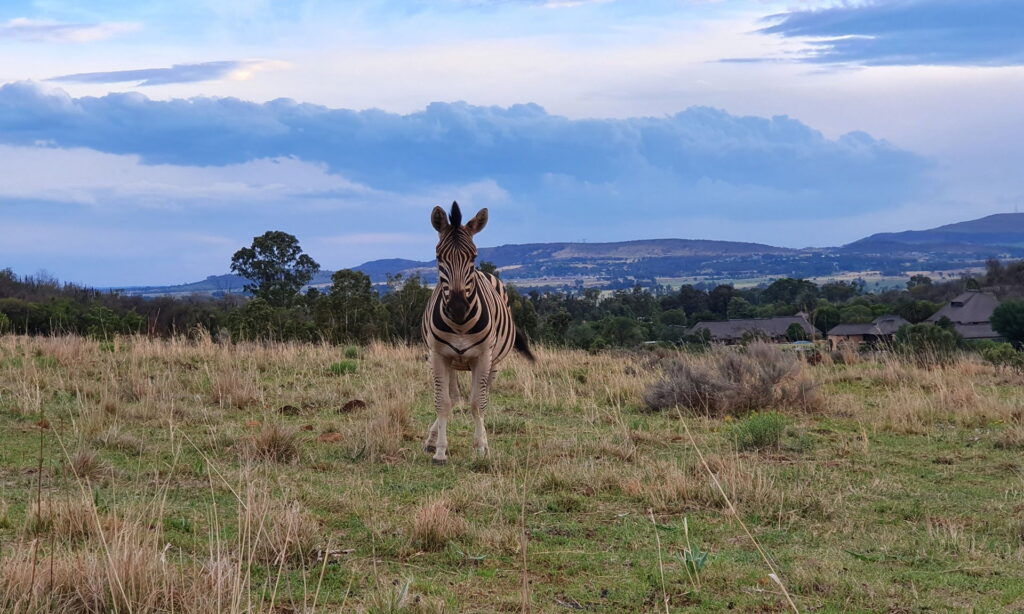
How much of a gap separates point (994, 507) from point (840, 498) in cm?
118

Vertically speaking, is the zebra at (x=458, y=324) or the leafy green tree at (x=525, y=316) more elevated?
the zebra at (x=458, y=324)

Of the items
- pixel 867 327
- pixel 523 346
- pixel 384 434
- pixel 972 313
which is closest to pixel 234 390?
pixel 384 434

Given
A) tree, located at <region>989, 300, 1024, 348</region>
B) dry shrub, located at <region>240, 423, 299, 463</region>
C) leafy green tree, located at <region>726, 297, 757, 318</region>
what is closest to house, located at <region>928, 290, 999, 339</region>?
tree, located at <region>989, 300, 1024, 348</region>

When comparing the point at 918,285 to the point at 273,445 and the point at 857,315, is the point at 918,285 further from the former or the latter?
the point at 273,445

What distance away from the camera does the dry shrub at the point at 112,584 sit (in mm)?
4133

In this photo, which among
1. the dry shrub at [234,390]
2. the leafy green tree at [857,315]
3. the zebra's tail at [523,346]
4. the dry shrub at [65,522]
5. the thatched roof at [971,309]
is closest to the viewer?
the dry shrub at [65,522]

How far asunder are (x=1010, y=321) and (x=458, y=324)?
40.1 metres

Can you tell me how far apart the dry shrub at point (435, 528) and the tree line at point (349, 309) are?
38.3 feet

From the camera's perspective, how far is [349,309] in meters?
31.0

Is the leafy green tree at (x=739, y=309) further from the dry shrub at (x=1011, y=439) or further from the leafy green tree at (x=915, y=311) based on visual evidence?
the dry shrub at (x=1011, y=439)

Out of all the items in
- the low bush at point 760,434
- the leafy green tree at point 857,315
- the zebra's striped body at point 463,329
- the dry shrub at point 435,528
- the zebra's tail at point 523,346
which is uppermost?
the zebra's striped body at point 463,329

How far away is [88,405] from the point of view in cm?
1093

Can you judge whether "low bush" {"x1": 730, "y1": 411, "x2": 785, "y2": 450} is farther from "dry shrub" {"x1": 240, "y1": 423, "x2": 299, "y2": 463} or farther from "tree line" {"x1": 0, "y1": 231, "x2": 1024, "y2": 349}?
"tree line" {"x1": 0, "y1": 231, "x2": 1024, "y2": 349}

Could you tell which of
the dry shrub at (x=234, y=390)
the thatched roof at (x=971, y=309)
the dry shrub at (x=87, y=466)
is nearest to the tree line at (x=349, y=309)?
the thatched roof at (x=971, y=309)
